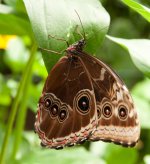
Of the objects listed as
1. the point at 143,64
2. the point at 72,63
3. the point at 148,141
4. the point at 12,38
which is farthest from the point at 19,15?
the point at 148,141

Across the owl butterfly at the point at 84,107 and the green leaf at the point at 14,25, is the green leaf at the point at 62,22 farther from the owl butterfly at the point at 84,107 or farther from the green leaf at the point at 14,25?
the green leaf at the point at 14,25

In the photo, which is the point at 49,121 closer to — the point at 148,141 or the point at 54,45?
the point at 54,45

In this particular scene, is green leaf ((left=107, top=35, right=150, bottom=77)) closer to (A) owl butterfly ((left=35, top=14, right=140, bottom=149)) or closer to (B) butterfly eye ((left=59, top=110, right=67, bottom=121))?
(A) owl butterfly ((left=35, top=14, right=140, bottom=149))

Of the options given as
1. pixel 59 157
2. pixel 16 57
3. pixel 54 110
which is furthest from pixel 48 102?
pixel 16 57

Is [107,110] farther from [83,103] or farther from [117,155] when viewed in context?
[117,155]

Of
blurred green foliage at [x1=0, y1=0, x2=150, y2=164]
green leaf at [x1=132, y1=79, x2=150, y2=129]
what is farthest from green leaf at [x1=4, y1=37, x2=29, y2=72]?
green leaf at [x1=132, y1=79, x2=150, y2=129]

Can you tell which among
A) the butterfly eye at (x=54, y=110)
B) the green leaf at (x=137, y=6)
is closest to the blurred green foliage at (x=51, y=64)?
the green leaf at (x=137, y=6)
